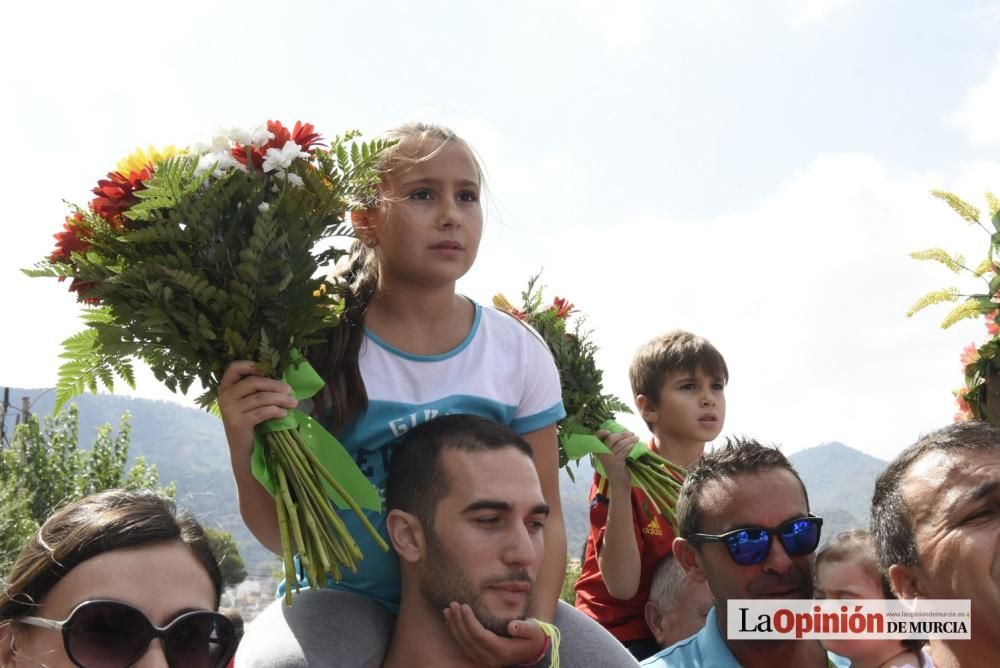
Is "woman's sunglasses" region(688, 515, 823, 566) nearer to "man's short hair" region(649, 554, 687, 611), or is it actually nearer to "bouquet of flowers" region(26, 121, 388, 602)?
"man's short hair" region(649, 554, 687, 611)

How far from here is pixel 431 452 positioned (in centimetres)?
346

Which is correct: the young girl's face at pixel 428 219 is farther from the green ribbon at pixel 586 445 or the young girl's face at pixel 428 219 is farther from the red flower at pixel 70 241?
the green ribbon at pixel 586 445

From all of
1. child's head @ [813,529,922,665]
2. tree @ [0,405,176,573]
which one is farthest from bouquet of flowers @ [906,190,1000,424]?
tree @ [0,405,176,573]

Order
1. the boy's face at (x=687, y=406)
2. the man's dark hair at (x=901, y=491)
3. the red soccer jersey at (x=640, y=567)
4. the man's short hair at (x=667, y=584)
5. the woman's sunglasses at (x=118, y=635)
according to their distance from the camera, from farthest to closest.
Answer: the boy's face at (x=687, y=406)
the red soccer jersey at (x=640, y=567)
the man's short hair at (x=667, y=584)
the man's dark hair at (x=901, y=491)
the woman's sunglasses at (x=118, y=635)

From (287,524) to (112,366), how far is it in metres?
0.91

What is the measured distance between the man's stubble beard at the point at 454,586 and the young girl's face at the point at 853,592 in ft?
5.12

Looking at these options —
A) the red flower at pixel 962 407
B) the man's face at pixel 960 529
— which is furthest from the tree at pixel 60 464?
the man's face at pixel 960 529

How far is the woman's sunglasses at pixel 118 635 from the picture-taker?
2.31 m

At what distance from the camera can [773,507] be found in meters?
3.87

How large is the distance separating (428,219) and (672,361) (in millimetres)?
2667

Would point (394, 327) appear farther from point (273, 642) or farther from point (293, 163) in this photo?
point (273, 642)

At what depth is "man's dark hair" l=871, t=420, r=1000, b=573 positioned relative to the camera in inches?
132

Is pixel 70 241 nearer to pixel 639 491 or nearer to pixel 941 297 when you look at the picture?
pixel 639 491

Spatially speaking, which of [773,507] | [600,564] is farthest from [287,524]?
[600,564]
